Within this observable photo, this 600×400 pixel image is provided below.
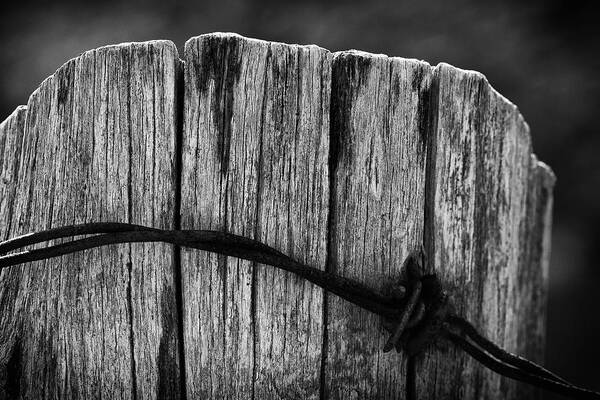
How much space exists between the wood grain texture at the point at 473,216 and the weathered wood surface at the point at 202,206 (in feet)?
0.47

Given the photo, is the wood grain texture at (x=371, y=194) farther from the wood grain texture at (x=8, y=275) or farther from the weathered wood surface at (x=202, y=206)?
the wood grain texture at (x=8, y=275)

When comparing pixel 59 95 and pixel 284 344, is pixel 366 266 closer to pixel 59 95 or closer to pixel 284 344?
pixel 284 344

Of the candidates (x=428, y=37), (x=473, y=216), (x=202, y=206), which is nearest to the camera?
(x=202, y=206)

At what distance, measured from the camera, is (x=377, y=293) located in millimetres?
1625

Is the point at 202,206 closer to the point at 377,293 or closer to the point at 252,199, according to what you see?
the point at 252,199

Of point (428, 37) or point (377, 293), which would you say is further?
point (428, 37)

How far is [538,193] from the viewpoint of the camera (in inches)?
88.0

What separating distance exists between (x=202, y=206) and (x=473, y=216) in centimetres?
81

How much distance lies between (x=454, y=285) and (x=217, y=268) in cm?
71

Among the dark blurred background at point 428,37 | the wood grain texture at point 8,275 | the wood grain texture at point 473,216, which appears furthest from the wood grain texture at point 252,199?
the dark blurred background at point 428,37

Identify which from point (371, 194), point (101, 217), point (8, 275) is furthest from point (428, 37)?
point (8, 275)

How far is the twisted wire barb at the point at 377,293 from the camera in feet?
4.94

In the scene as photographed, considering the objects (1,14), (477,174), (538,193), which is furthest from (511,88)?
(1,14)

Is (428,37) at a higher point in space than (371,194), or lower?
higher
